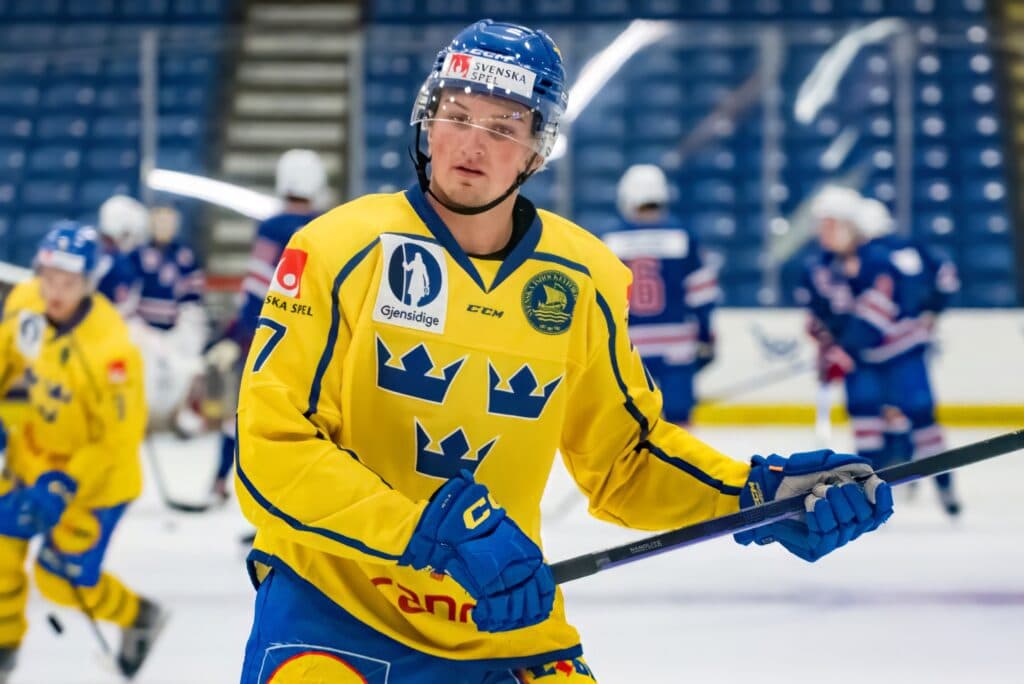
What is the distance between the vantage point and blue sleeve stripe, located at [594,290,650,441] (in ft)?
5.79

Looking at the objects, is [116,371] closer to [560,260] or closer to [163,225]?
[560,260]

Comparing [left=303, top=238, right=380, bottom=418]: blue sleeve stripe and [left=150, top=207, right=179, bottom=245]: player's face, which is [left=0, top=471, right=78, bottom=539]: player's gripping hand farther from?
[left=150, top=207, right=179, bottom=245]: player's face

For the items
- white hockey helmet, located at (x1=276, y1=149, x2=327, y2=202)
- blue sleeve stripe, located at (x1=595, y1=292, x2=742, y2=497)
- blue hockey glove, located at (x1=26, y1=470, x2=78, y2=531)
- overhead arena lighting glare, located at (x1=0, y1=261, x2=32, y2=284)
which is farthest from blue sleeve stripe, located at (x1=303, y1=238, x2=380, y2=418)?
overhead arena lighting glare, located at (x1=0, y1=261, x2=32, y2=284)

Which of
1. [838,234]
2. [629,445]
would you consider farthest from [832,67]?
[629,445]

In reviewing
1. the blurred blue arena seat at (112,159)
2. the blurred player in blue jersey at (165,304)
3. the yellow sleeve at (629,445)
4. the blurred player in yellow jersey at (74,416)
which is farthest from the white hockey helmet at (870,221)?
the yellow sleeve at (629,445)

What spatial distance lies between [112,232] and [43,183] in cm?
107

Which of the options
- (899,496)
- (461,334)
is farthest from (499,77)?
(899,496)

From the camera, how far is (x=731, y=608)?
4.39m

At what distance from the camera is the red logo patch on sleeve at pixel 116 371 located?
11.4ft

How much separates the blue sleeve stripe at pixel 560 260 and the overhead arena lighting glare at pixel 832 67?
732 centimetres

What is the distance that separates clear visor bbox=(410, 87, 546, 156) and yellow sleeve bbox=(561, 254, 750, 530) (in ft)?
0.64

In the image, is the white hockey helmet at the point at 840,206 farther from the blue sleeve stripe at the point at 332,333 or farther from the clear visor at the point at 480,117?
the blue sleeve stripe at the point at 332,333

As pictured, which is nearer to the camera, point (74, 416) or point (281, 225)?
point (74, 416)

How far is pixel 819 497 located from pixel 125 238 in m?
7.14
